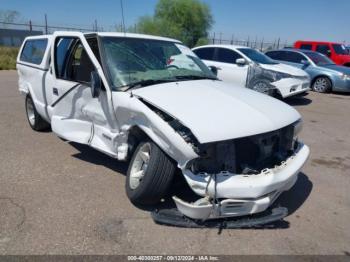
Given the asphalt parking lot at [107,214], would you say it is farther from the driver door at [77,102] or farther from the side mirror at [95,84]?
the side mirror at [95,84]

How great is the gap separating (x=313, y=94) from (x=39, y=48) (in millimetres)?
9903

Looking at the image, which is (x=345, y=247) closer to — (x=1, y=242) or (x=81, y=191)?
(x=81, y=191)

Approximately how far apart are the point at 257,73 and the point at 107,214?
7.38 metres

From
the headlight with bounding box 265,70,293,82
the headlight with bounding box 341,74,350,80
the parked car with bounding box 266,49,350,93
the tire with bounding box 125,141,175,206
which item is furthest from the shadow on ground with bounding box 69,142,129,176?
the headlight with bounding box 341,74,350,80

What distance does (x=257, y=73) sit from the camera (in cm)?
971

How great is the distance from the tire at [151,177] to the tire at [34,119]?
134 inches

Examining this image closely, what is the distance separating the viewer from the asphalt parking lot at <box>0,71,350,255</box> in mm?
3014

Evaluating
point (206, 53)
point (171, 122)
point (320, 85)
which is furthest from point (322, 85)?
point (171, 122)

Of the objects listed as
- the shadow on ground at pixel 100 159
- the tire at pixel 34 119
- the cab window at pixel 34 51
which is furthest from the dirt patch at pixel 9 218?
the cab window at pixel 34 51

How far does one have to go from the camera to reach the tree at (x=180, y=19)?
31920 mm

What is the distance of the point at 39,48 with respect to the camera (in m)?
6.10

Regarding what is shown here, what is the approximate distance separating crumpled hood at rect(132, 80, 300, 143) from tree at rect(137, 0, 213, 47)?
28.7 metres

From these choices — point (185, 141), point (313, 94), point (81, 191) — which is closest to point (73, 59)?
point (81, 191)

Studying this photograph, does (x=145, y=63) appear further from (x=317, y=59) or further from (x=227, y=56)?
(x=317, y=59)
